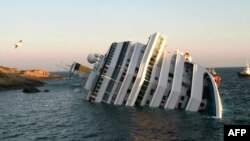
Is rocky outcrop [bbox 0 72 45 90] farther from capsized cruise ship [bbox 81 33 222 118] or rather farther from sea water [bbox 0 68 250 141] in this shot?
capsized cruise ship [bbox 81 33 222 118]

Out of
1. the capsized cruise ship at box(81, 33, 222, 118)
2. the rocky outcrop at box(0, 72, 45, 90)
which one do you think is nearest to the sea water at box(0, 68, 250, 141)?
the capsized cruise ship at box(81, 33, 222, 118)

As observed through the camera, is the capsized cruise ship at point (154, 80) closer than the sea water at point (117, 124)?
No

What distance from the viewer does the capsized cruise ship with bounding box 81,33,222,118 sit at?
42.4 meters

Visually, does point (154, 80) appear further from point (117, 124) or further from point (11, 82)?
point (11, 82)

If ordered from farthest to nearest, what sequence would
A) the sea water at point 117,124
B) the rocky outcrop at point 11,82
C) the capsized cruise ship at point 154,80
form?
the rocky outcrop at point 11,82 < the capsized cruise ship at point 154,80 < the sea water at point 117,124

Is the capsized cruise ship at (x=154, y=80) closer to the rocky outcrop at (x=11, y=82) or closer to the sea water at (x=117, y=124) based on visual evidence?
the sea water at (x=117, y=124)

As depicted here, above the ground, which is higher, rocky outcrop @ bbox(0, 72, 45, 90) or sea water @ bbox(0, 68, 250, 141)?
sea water @ bbox(0, 68, 250, 141)

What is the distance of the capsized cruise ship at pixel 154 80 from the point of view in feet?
139

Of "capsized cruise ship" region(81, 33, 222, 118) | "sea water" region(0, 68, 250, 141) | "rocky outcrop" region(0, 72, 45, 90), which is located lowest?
"rocky outcrop" region(0, 72, 45, 90)

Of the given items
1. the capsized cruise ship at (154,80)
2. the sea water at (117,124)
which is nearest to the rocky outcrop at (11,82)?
the sea water at (117,124)

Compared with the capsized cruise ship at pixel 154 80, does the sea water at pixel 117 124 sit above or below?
below

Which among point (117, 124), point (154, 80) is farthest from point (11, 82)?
point (117, 124)

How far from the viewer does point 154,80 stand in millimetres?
44344

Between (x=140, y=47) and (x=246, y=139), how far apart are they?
2974cm
